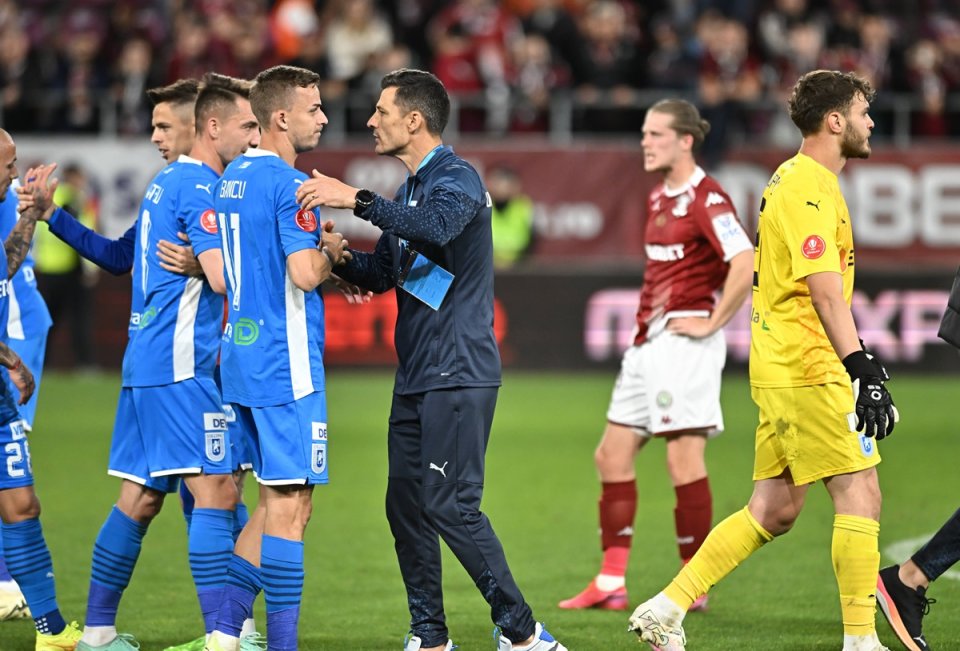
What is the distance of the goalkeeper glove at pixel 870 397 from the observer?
18.0 feet

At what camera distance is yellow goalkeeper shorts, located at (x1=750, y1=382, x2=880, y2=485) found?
5789 mm

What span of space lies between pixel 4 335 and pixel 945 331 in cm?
422

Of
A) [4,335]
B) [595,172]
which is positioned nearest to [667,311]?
[4,335]

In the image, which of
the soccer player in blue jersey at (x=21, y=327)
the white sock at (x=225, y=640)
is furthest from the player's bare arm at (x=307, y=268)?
the soccer player in blue jersey at (x=21, y=327)

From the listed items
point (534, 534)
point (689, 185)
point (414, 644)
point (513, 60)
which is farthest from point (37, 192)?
point (513, 60)

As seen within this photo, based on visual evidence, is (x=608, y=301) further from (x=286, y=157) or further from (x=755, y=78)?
(x=286, y=157)

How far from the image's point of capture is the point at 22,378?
20.1 feet

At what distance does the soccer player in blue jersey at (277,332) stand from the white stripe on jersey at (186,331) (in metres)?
0.45

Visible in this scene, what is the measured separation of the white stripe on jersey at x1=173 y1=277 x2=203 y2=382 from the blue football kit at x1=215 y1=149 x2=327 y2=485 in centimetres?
49

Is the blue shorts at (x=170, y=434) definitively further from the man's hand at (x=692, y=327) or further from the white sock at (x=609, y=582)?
the man's hand at (x=692, y=327)

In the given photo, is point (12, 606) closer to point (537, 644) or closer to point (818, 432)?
point (537, 644)

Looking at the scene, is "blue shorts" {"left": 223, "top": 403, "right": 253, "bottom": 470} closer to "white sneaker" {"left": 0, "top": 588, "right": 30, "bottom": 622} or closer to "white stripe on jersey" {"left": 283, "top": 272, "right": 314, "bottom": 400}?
"white stripe on jersey" {"left": 283, "top": 272, "right": 314, "bottom": 400}

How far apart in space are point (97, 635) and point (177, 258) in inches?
65.3

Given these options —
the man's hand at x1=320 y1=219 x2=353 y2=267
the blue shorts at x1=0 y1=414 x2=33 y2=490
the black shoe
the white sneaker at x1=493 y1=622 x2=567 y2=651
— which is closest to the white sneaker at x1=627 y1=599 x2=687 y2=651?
the white sneaker at x1=493 y1=622 x2=567 y2=651
